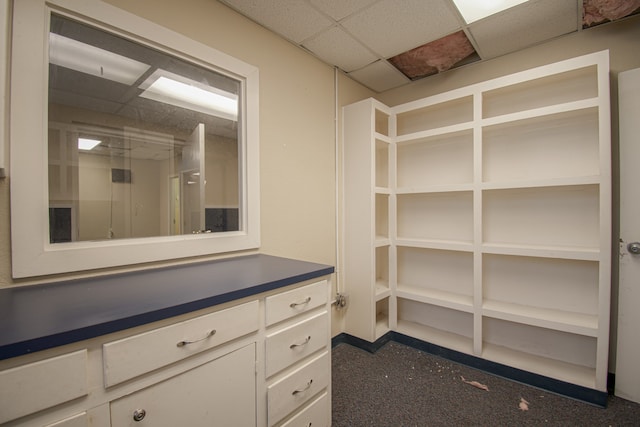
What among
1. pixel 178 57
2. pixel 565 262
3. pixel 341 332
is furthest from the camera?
pixel 341 332

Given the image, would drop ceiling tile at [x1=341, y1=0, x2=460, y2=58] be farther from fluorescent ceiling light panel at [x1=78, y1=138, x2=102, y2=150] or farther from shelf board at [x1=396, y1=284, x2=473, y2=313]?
shelf board at [x1=396, y1=284, x2=473, y2=313]

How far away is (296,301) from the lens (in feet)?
3.94

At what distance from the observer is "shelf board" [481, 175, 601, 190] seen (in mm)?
1598

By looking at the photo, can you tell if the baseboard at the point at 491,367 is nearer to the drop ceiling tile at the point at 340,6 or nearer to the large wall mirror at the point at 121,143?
Answer: the large wall mirror at the point at 121,143

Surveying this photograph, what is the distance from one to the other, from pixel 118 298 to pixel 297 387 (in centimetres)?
83

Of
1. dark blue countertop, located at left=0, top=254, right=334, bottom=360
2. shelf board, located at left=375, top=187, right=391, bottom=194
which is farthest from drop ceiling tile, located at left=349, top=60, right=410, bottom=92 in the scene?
dark blue countertop, located at left=0, top=254, right=334, bottom=360

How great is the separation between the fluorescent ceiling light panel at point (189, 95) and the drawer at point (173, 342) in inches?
45.5

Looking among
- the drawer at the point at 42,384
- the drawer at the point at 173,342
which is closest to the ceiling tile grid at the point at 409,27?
the drawer at the point at 173,342

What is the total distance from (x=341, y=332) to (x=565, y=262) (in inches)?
70.5

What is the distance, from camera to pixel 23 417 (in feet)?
1.99

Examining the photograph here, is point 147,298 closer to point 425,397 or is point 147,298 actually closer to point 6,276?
point 6,276

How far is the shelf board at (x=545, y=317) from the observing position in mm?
1625

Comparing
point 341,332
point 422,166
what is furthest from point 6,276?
point 422,166

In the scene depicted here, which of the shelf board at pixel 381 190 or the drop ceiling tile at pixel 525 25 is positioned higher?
the drop ceiling tile at pixel 525 25
